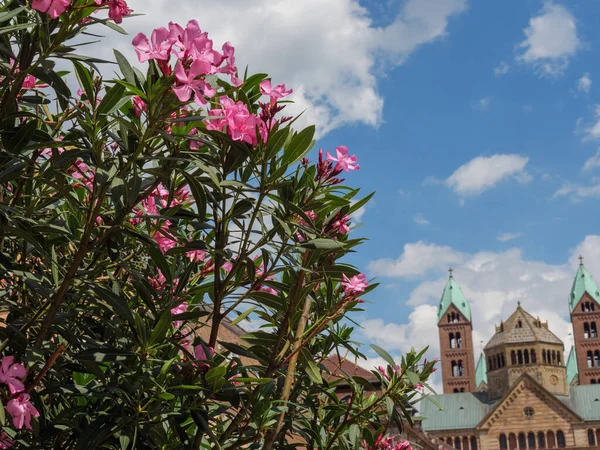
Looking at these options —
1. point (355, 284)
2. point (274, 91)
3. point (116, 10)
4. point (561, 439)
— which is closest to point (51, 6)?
point (116, 10)

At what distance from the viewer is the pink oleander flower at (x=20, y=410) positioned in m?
2.00

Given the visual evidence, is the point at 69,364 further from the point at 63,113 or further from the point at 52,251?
the point at 63,113

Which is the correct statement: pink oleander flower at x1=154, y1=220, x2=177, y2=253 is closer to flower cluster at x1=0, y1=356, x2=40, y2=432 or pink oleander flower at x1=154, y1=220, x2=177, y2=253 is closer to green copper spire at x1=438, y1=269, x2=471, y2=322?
flower cluster at x1=0, y1=356, x2=40, y2=432

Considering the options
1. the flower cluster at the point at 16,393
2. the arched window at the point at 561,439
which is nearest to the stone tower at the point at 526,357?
the arched window at the point at 561,439

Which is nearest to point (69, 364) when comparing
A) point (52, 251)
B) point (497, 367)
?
point (52, 251)

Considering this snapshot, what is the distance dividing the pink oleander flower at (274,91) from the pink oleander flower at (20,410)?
1.11 m

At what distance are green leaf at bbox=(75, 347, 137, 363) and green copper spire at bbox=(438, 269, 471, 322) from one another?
84463 millimetres

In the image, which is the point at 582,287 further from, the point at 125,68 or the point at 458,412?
the point at 125,68

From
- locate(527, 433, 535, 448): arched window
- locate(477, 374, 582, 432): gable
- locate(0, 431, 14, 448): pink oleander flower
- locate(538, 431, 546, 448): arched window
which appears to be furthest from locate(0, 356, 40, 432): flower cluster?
locate(527, 433, 535, 448): arched window

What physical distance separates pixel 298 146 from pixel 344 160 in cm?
35

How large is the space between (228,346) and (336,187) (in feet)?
2.19

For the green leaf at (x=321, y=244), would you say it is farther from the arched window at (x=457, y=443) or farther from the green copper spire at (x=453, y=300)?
the green copper spire at (x=453, y=300)

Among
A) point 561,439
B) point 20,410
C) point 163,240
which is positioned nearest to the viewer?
point 20,410

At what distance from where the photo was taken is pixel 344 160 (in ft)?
8.48
